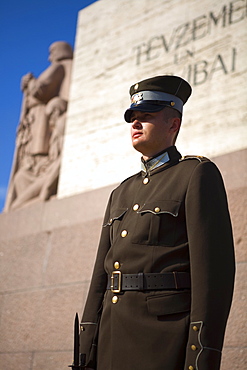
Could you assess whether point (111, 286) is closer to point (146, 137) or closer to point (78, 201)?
point (146, 137)

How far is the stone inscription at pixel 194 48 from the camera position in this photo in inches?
166

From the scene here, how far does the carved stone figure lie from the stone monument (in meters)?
0.02

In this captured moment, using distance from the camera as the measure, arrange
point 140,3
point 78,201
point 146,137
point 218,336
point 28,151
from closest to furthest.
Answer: point 218,336
point 146,137
point 78,201
point 140,3
point 28,151

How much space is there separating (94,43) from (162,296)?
12.7ft

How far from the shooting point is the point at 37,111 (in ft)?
19.2

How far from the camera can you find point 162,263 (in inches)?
78.7

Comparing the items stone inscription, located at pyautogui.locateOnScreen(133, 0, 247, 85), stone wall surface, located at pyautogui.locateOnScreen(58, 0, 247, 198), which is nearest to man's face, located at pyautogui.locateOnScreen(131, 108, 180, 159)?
stone wall surface, located at pyautogui.locateOnScreen(58, 0, 247, 198)

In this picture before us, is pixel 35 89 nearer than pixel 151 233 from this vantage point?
No

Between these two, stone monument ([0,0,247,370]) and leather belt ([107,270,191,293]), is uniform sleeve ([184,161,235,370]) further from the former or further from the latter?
stone monument ([0,0,247,370])

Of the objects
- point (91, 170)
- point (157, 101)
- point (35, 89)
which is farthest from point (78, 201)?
point (157, 101)

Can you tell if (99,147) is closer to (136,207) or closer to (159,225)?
(136,207)

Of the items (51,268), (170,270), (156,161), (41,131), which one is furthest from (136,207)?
(41,131)

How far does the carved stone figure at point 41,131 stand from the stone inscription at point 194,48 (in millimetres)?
1116

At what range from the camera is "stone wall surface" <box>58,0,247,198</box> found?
4.06 meters
